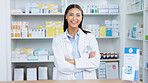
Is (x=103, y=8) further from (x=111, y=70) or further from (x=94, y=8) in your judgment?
(x=111, y=70)

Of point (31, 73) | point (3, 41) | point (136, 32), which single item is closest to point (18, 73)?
point (31, 73)

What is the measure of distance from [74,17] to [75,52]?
1.23ft

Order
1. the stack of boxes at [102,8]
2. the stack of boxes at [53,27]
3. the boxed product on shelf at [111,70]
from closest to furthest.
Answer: the stack of boxes at [53,27] → the stack of boxes at [102,8] → the boxed product on shelf at [111,70]

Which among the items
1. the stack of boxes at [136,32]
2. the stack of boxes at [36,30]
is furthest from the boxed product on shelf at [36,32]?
the stack of boxes at [136,32]

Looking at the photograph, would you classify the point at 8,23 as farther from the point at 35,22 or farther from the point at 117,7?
the point at 117,7

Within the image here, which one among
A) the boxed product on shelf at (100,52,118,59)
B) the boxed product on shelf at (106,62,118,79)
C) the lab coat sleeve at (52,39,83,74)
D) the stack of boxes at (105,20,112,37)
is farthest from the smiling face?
the boxed product on shelf at (106,62,118,79)

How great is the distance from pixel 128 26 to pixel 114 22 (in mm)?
294

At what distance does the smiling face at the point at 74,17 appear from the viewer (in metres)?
2.12

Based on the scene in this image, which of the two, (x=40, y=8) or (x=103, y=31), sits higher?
(x=40, y=8)

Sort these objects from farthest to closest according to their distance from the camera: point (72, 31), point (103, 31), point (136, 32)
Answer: point (103, 31) < point (136, 32) < point (72, 31)

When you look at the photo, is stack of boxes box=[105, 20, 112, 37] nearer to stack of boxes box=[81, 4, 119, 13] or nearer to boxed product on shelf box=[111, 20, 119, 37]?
boxed product on shelf box=[111, 20, 119, 37]

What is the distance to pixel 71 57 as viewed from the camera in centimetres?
214

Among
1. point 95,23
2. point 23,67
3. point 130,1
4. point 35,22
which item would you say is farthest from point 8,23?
point 130,1

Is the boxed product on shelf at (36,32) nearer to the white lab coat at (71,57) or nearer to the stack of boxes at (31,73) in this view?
the stack of boxes at (31,73)
